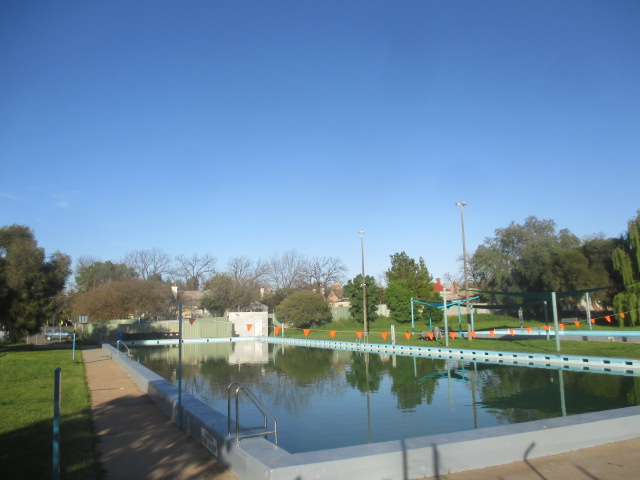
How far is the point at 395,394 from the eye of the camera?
42.7ft

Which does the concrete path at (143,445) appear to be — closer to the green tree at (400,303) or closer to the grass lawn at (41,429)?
the grass lawn at (41,429)

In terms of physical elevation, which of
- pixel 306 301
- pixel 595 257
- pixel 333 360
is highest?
pixel 595 257

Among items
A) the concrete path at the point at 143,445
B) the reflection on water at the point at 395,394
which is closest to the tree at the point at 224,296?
the reflection on water at the point at 395,394

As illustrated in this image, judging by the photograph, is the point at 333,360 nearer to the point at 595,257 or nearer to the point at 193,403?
the point at 193,403

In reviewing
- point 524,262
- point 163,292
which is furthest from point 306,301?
point 524,262

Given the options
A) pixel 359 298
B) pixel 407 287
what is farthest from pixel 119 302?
pixel 407 287

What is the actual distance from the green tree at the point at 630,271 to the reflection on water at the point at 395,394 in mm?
14856

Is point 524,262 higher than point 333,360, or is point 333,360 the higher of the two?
point 524,262

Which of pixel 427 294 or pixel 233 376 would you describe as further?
pixel 427 294

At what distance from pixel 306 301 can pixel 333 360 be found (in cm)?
1789

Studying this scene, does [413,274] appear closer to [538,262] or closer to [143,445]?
[538,262]

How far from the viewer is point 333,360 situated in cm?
2211

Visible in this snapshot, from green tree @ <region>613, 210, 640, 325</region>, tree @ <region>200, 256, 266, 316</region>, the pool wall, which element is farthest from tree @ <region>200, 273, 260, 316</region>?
the pool wall

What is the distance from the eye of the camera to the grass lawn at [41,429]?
5801 millimetres
